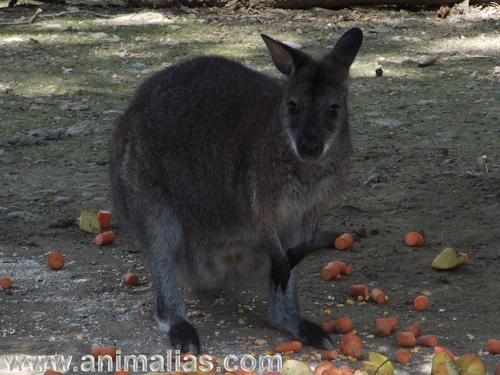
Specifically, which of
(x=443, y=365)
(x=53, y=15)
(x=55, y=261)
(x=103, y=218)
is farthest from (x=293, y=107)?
(x=53, y=15)

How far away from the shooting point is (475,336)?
A: 3.85 m

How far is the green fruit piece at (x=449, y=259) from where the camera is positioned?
4.51 m

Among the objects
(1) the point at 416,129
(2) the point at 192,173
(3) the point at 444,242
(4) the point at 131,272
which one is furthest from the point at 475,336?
(1) the point at 416,129

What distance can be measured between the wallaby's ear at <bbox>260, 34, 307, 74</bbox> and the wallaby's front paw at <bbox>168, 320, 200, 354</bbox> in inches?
46.2

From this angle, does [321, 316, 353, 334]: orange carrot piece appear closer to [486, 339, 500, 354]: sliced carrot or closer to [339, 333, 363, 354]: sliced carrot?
[339, 333, 363, 354]: sliced carrot

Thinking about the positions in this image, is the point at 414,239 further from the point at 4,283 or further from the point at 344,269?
the point at 4,283

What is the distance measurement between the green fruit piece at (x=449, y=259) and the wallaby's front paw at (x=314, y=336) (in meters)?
0.99

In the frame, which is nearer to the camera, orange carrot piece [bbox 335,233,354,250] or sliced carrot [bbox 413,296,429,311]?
sliced carrot [bbox 413,296,429,311]

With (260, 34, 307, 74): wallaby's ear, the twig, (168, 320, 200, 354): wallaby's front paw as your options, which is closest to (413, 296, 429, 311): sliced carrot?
(168, 320, 200, 354): wallaby's front paw

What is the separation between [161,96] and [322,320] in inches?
50.8

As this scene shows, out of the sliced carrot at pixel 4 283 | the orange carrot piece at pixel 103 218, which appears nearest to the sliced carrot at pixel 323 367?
the sliced carrot at pixel 4 283

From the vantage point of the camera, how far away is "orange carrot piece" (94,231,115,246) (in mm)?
4879

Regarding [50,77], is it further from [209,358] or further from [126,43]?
[209,358]

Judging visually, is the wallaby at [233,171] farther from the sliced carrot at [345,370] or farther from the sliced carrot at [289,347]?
the sliced carrot at [345,370]
